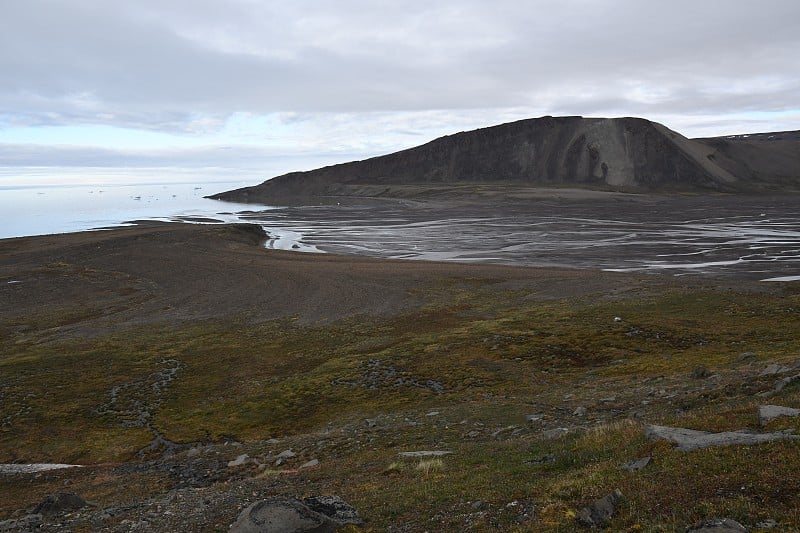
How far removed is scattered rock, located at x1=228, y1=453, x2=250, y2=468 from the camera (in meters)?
18.8

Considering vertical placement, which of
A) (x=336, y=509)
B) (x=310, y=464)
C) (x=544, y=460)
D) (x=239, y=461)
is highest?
(x=336, y=509)

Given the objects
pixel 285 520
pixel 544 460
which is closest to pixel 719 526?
pixel 544 460

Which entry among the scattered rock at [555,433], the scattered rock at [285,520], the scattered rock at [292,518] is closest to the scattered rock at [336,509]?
the scattered rock at [292,518]

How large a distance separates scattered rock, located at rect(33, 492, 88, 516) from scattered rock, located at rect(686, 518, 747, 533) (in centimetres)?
1389

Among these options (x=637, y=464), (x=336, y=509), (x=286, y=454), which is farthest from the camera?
(x=286, y=454)

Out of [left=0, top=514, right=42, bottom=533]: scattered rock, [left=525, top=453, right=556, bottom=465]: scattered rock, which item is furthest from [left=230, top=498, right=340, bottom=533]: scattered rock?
[left=0, top=514, right=42, bottom=533]: scattered rock

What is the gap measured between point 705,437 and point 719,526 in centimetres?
410

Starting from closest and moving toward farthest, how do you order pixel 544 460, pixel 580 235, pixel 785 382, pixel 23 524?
pixel 544 460 → pixel 23 524 → pixel 785 382 → pixel 580 235

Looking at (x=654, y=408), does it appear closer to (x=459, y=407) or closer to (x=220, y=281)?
(x=459, y=407)

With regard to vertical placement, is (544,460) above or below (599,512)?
below

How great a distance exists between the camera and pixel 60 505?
1420cm

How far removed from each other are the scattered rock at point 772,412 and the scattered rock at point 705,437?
3.12ft

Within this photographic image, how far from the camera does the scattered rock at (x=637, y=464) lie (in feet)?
33.2

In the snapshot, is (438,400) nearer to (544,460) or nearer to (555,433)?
(555,433)
